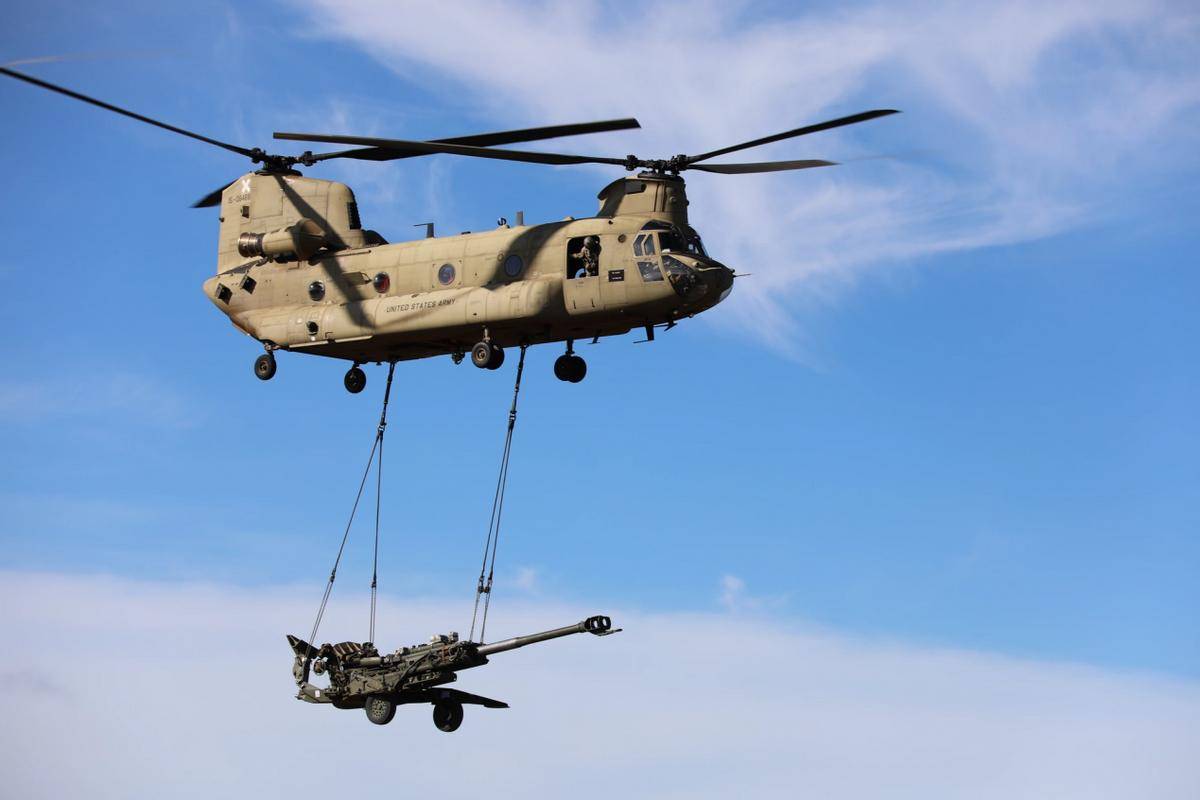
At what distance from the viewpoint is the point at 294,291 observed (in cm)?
4525

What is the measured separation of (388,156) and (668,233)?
8315 mm

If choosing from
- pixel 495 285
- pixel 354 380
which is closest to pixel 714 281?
pixel 495 285

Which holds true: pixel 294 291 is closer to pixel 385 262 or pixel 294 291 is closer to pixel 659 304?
pixel 385 262

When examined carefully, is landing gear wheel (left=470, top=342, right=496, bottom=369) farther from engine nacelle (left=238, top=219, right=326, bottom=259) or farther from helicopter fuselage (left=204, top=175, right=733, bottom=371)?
engine nacelle (left=238, top=219, right=326, bottom=259)

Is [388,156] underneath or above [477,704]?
above

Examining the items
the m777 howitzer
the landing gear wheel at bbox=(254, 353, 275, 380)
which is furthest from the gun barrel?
the landing gear wheel at bbox=(254, 353, 275, 380)

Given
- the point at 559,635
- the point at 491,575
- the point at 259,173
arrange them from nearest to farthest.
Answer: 1. the point at 559,635
2. the point at 491,575
3. the point at 259,173

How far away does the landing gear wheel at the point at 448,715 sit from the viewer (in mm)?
43094

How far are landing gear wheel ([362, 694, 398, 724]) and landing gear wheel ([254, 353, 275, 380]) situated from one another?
28.3 ft

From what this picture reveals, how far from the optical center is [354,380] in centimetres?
4516

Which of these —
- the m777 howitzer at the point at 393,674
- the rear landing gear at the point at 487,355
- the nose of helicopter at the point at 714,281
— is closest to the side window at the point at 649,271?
the nose of helicopter at the point at 714,281

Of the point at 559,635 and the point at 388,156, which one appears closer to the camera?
the point at 559,635

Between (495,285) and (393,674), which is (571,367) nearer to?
(495,285)

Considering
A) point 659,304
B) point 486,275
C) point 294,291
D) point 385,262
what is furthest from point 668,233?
point 294,291
